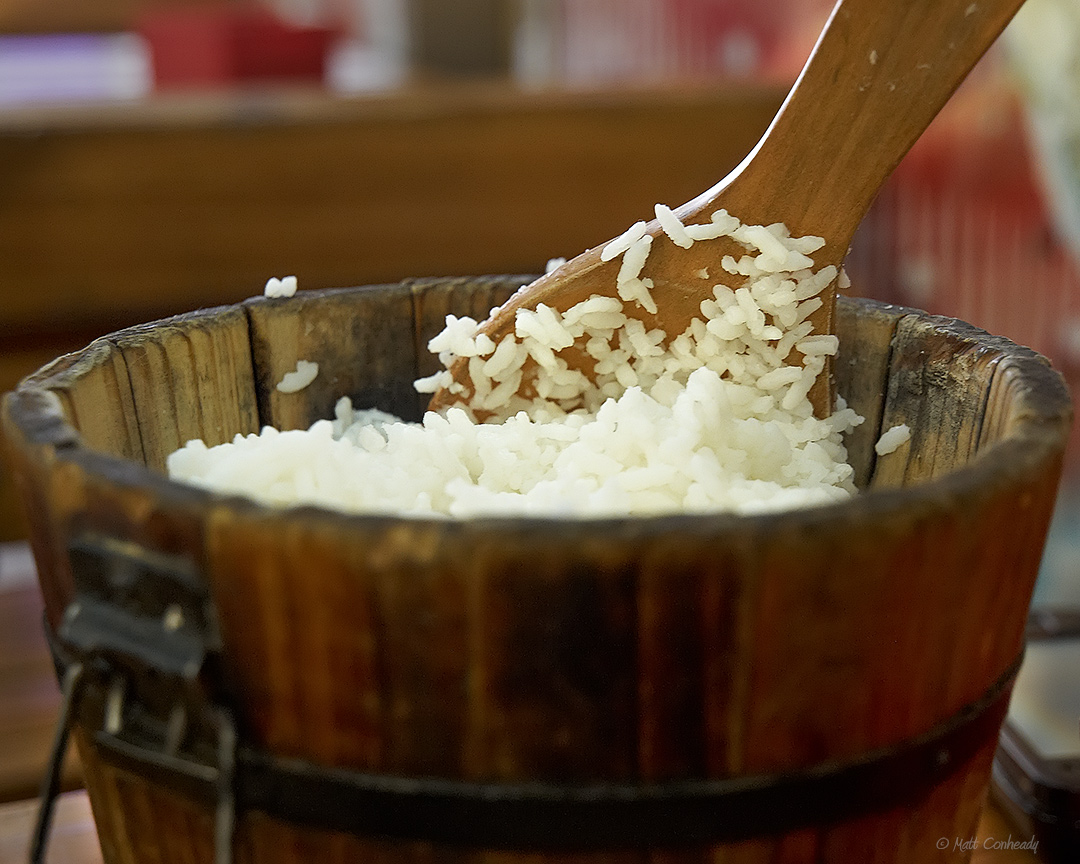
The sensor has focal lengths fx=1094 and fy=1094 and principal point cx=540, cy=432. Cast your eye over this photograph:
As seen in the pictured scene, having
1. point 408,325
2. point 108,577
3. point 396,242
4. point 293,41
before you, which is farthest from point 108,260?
point 108,577

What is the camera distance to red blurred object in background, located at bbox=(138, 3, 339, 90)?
147 inches

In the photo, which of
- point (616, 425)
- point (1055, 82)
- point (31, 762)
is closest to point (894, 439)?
point (616, 425)

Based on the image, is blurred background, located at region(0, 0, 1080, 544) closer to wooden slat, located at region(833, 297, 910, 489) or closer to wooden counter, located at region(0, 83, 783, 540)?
wooden counter, located at region(0, 83, 783, 540)

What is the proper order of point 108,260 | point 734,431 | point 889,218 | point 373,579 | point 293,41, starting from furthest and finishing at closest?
point 293,41
point 889,218
point 108,260
point 734,431
point 373,579

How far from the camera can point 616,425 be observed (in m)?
0.91

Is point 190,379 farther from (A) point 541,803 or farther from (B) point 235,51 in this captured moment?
(B) point 235,51

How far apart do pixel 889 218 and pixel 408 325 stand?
6.80 ft

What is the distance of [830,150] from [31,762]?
1.05m

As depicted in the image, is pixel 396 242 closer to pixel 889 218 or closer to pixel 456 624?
pixel 889 218

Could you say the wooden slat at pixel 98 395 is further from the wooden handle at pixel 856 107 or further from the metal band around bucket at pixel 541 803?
the wooden handle at pixel 856 107

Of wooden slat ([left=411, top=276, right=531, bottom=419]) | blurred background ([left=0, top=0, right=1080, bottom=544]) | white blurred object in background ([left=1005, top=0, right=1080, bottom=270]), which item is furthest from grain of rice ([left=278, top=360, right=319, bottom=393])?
blurred background ([left=0, top=0, right=1080, bottom=544])

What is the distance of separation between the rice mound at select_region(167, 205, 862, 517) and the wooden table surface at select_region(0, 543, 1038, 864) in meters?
0.38

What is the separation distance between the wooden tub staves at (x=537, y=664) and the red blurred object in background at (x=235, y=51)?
10.9ft

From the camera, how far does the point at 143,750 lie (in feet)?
2.19
